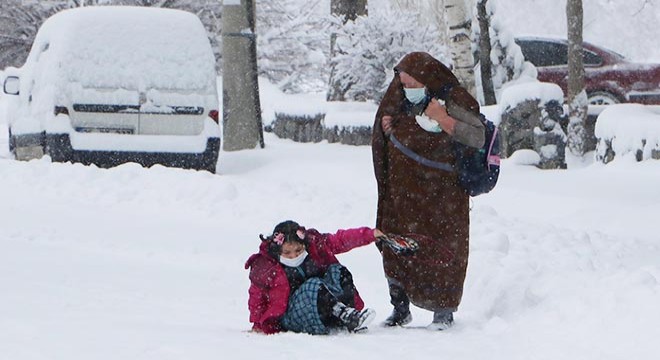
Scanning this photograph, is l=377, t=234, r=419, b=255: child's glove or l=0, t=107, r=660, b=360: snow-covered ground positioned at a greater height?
l=377, t=234, r=419, b=255: child's glove

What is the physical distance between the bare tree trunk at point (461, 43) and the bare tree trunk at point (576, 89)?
141 centimetres

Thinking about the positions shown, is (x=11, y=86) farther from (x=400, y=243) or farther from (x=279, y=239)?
(x=400, y=243)

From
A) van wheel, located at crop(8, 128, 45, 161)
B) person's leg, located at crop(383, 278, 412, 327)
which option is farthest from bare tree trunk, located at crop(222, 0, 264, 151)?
person's leg, located at crop(383, 278, 412, 327)

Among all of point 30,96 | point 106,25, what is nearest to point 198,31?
point 106,25

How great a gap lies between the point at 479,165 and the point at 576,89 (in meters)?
10.5

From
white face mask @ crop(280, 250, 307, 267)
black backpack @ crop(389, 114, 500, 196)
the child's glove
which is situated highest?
black backpack @ crop(389, 114, 500, 196)

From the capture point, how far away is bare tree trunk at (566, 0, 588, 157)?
1612 centimetres

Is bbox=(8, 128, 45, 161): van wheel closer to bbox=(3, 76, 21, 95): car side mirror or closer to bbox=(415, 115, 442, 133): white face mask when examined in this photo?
bbox=(3, 76, 21, 95): car side mirror

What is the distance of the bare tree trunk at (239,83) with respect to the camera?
16938mm

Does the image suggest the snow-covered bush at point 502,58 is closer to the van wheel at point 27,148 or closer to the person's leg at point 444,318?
the van wheel at point 27,148

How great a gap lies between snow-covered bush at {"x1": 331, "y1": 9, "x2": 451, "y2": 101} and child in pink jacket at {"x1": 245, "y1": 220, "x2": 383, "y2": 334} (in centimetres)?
1252

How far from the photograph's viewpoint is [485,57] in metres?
18.8

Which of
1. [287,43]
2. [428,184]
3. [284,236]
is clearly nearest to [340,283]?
→ [284,236]

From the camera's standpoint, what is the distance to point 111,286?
7.89m
